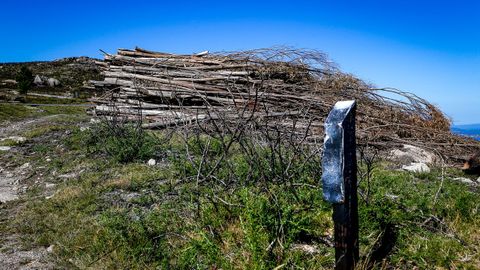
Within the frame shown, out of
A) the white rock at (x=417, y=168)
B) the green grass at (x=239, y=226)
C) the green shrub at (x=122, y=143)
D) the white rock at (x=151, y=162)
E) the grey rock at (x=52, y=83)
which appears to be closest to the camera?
the green grass at (x=239, y=226)

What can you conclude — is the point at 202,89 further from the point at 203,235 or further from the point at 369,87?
the point at 203,235

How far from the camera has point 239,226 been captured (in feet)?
11.2

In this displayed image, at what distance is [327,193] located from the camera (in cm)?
235

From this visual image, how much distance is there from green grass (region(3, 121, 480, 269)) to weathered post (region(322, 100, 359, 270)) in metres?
0.34

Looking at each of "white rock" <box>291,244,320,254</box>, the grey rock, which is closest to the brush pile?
"white rock" <box>291,244,320,254</box>

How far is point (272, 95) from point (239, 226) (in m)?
6.05

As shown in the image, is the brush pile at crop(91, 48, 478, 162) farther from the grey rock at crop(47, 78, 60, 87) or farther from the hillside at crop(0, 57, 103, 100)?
the grey rock at crop(47, 78, 60, 87)

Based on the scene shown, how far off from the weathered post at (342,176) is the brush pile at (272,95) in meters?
5.58

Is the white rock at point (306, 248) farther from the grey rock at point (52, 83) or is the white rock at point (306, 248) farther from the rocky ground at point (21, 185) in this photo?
the grey rock at point (52, 83)

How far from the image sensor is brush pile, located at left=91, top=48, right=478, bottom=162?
333 inches

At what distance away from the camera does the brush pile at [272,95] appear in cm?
847

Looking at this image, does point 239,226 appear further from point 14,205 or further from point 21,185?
point 21,185

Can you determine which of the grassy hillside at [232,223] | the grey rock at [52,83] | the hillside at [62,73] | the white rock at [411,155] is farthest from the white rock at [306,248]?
the grey rock at [52,83]

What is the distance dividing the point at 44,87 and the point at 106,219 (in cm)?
5045
